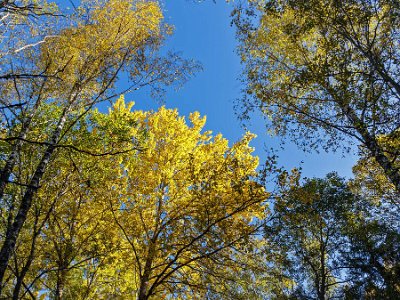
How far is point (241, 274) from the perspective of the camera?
771cm

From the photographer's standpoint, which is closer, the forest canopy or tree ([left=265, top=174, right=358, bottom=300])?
the forest canopy

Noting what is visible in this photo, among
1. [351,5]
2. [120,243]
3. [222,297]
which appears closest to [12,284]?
[120,243]

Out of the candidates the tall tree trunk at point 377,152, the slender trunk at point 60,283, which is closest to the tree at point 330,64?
the tall tree trunk at point 377,152

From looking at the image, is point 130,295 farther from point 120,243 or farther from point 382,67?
point 382,67

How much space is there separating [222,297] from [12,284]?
8.04m

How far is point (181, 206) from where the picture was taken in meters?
8.28

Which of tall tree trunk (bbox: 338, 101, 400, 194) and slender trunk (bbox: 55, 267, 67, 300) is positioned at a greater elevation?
tall tree trunk (bbox: 338, 101, 400, 194)

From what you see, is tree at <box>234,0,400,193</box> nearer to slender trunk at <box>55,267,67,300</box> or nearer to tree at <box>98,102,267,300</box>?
tree at <box>98,102,267,300</box>

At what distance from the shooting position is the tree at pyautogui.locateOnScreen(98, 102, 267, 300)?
7.07 metres

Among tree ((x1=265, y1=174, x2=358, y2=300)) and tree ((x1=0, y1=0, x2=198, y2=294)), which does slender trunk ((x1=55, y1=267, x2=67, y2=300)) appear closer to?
tree ((x1=0, y1=0, x2=198, y2=294))

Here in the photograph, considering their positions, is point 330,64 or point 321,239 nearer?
point 330,64

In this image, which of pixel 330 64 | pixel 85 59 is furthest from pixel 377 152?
pixel 85 59

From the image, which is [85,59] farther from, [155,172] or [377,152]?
[377,152]

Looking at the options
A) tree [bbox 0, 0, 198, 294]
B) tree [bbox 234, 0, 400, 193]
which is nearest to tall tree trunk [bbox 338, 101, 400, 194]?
tree [bbox 234, 0, 400, 193]
